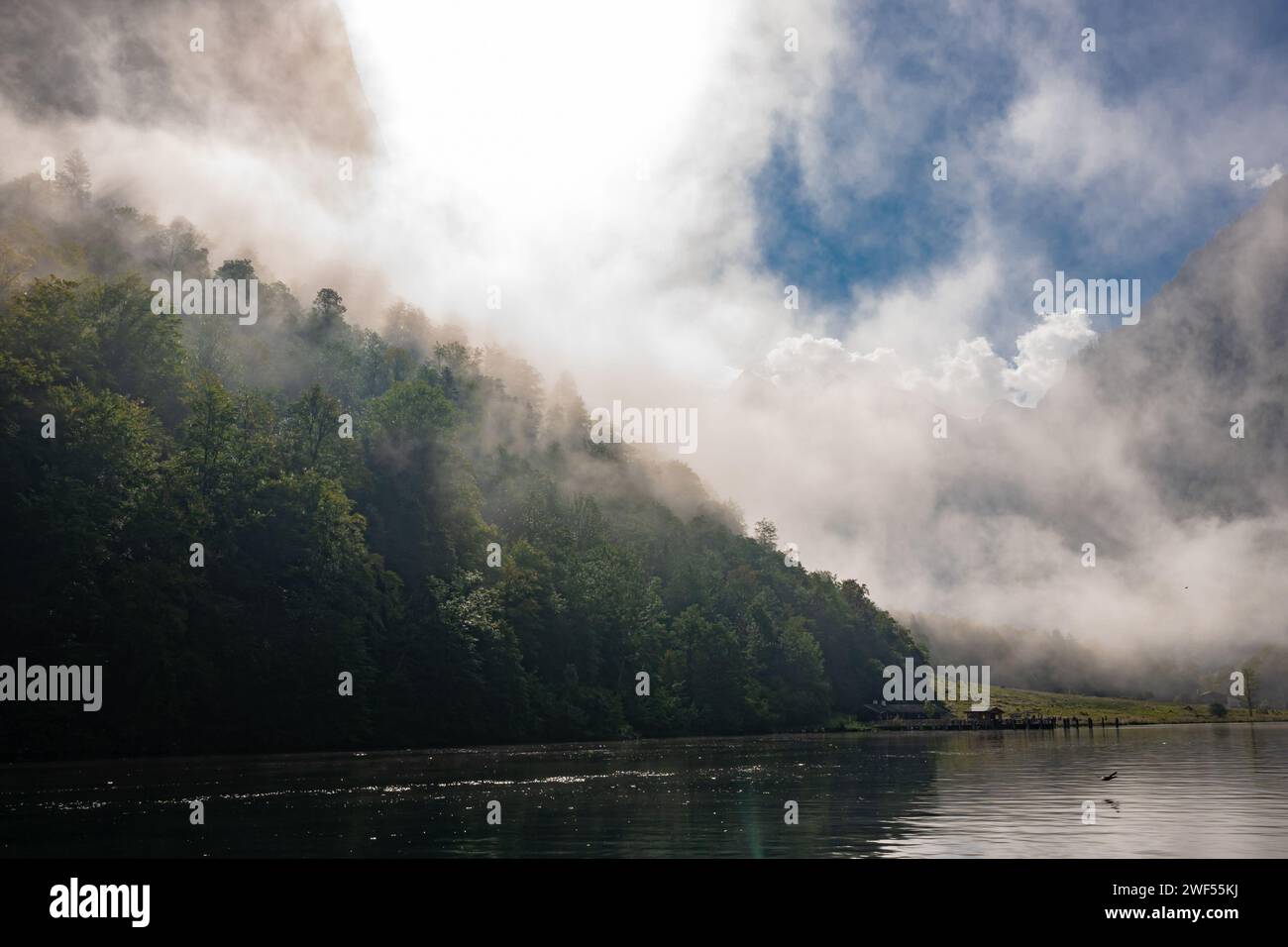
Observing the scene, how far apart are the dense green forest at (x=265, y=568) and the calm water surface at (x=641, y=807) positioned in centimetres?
963

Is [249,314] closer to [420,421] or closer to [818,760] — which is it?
[420,421]

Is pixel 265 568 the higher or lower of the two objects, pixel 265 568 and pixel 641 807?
the higher

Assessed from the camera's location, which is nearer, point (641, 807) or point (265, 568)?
point (641, 807)

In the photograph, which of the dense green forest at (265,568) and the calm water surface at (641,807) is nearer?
the calm water surface at (641,807)

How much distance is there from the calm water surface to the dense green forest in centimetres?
963

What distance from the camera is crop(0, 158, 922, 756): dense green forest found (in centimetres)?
8275

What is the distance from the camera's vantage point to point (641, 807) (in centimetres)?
4841

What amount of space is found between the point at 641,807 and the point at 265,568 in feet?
217

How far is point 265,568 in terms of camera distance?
103375mm

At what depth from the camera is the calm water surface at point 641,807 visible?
3462 centimetres

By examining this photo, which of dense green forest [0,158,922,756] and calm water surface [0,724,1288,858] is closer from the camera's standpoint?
calm water surface [0,724,1288,858]

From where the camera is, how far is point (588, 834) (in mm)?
38125
